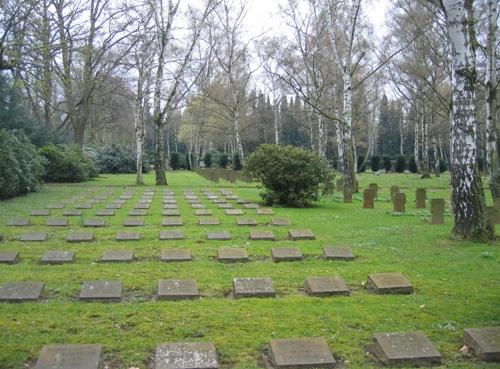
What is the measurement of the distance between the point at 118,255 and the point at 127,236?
1.52m

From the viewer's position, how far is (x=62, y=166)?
24938 mm

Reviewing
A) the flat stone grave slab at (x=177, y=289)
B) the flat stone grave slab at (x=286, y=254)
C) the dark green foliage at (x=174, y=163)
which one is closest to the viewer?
the flat stone grave slab at (x=177, y=289)

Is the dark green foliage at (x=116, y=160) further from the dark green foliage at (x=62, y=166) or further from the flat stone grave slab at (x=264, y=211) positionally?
the flat stone grave slab at (x=264, y=211)

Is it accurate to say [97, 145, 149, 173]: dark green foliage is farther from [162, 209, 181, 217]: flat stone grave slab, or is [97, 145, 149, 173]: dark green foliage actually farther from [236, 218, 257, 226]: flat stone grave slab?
[236, 218, 257, 226]: flat stone grave slab

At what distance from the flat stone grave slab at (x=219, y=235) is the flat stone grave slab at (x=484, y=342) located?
4939 mm

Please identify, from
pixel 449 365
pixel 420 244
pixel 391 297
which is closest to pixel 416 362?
pixel 449 365

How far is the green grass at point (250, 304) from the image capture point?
4262mm

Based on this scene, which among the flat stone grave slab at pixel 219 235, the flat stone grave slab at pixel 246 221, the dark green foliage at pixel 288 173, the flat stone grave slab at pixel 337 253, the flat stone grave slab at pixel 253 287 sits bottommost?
the flat stone grave slab at pixel 253 287

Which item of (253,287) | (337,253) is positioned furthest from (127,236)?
(253,287)

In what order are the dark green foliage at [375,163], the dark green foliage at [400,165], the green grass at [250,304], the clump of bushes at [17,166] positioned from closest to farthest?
the green grass at [250,304], the clump of bushes at [17,166], the dark green foliage at [400,165], the dark green foliage at [375,163]

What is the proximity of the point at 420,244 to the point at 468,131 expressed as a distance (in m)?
2.06

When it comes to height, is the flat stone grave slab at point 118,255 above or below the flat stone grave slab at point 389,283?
above

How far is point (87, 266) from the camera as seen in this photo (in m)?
6.77

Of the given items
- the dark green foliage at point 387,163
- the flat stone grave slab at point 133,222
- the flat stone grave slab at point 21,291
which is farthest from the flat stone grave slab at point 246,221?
the dark green foliage at point 387,163
